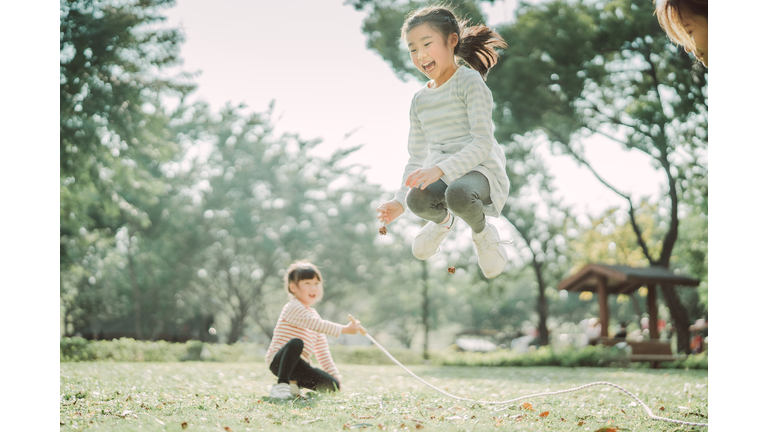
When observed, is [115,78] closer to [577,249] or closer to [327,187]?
[327,187]

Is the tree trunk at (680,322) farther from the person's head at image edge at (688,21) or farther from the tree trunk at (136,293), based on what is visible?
the tree trunk at (136,293)

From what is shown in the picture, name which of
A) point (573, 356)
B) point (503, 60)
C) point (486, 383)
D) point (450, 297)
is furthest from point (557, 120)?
point (450, 297)

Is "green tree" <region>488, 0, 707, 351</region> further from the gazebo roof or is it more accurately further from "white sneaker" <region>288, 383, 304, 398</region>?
"white sneaker" <region>288, 383, 304, 398</region>

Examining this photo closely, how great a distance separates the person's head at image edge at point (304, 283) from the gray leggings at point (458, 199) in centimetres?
188

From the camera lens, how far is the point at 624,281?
45.8 ft

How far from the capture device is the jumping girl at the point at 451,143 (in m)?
2.96

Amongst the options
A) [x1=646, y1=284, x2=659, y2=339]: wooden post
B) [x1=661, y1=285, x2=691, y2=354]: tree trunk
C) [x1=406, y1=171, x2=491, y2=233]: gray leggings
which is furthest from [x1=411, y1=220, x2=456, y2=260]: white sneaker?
[x1=661, y1=285, x2=691, y2=354]: tree trunk

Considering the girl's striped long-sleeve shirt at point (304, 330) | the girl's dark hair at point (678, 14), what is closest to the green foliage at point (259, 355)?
the girl's striped long-sleeve shirt at point (304, 330)

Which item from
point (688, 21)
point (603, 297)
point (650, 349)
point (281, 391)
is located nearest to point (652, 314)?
point (603, 297)

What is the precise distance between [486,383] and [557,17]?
10.9 metres

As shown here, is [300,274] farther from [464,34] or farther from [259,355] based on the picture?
[259,355]

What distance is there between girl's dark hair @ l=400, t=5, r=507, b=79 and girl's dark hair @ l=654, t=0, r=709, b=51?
2.83 ft

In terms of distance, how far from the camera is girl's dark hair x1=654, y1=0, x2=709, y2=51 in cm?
287

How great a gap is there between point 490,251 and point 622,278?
445 inches
